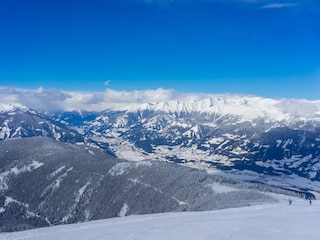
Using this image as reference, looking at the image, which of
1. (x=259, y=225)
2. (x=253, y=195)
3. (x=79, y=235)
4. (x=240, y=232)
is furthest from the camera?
(x=253, y=195)

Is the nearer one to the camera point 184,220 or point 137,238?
point 137,238

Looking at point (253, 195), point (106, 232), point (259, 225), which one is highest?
point (259, 225)

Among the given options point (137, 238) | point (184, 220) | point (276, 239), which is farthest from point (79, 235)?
point (276, 239)

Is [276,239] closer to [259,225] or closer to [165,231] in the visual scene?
[259,225]

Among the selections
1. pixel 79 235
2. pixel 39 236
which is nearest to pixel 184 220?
pixel 79 235

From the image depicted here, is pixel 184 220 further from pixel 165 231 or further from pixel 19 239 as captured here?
pixel 19 239

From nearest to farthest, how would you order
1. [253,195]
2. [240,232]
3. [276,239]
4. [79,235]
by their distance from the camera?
[276,239]
[240,232]
[79,235]
[253,195]

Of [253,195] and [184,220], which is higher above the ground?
[184,220]

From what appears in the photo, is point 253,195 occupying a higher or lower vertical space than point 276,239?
lower

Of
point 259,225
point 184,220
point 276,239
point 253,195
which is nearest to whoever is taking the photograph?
point 276,239
